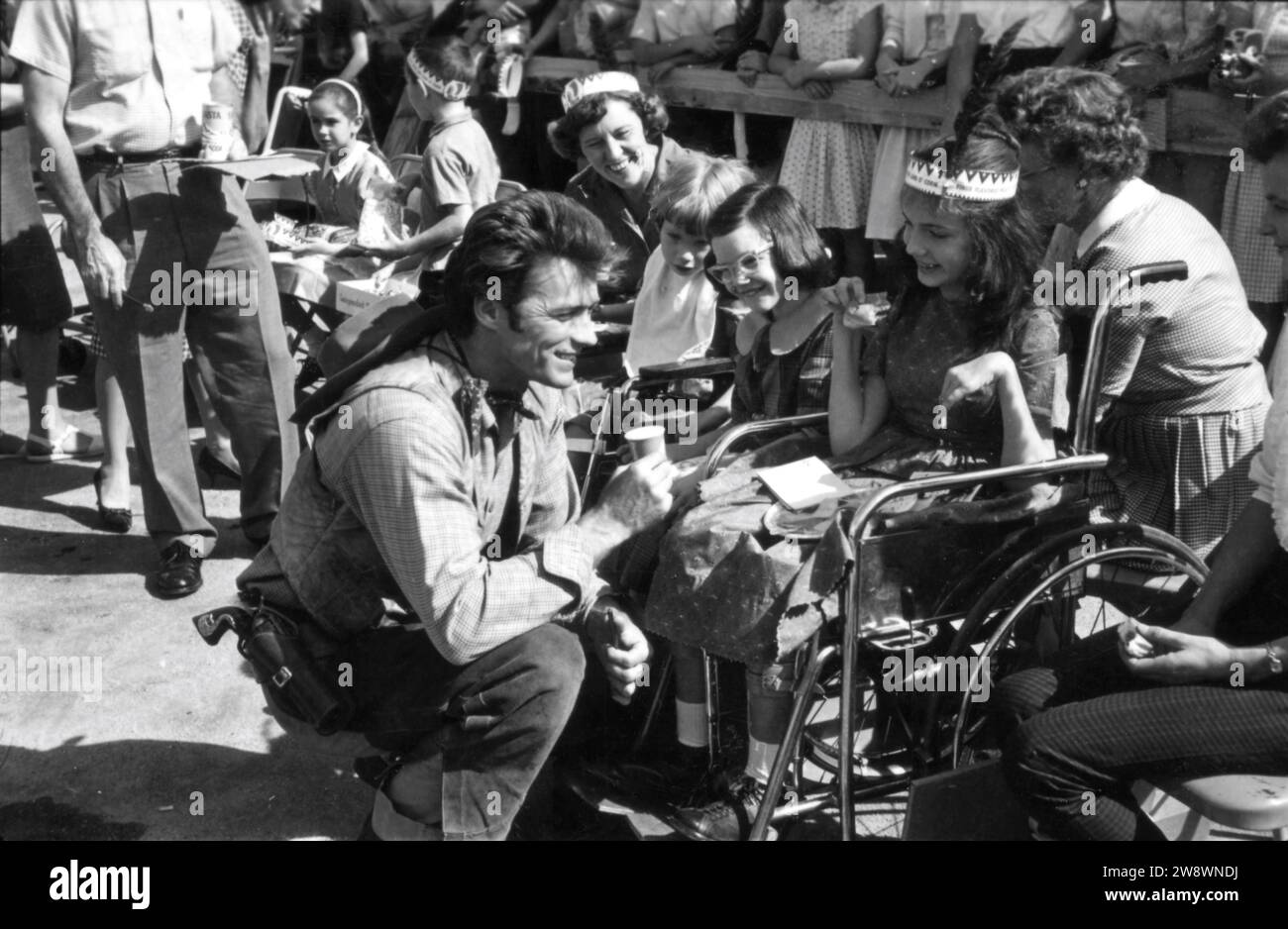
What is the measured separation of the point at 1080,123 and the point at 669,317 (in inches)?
53.5

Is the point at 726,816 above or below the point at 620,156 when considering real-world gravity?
below

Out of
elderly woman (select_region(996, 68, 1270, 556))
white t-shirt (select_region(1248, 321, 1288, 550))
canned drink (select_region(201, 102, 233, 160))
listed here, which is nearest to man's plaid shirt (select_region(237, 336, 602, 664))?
white t-shirt (select_region(1248, 321, 1288, 550))

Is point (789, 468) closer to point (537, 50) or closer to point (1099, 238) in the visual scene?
point (1099, 238)

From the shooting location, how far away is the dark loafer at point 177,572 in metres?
4.62

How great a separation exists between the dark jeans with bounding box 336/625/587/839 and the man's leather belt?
2534 mm

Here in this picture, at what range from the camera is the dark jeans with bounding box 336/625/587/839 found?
2.79m

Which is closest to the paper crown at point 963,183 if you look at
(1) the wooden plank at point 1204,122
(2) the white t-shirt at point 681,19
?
(1) the wooden plank at point 1204,122

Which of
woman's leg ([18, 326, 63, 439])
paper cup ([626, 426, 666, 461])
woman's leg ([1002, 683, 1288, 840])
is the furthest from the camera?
woman's leg ([18, 326, 63, 439])

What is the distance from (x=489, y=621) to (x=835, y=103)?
13.4 feet

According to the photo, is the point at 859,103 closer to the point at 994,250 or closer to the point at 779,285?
the point at 779,285

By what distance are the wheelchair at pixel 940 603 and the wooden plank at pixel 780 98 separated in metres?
2.92

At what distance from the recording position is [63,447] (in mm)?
5863

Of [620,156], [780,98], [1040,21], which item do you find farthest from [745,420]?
[780,98]

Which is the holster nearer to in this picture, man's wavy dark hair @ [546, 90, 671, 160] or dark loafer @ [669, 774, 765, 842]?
dark loafer @ [669, 774, 765, 842]
